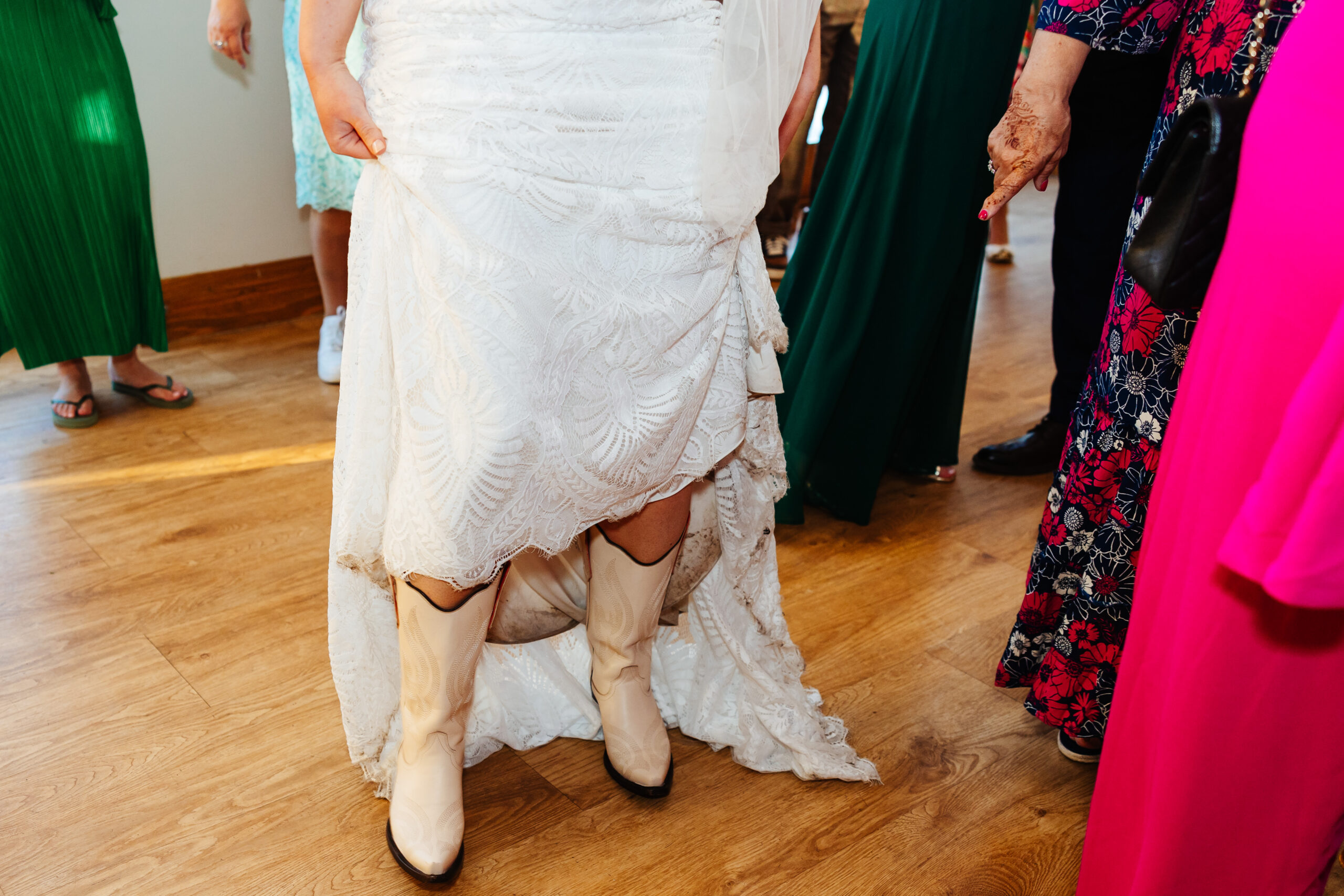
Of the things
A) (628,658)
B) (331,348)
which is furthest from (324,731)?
(331,348)

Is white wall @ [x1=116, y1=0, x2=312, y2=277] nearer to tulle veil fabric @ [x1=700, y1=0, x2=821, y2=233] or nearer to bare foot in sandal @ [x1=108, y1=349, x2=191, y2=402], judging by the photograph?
bare foot in sandal @ [x1=108, y1=349, x2=191, y2=402]

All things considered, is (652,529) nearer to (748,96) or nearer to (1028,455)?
(748,96)

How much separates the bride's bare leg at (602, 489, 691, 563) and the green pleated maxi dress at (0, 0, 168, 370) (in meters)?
1.60

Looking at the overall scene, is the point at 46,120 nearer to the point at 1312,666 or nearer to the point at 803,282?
the point at 803,282

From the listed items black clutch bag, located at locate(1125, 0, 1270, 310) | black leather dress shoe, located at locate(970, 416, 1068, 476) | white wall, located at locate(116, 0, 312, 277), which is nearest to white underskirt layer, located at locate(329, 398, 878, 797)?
black clutch bag, located at locate(1125, 0, 1270, 310)

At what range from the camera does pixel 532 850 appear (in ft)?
3.57

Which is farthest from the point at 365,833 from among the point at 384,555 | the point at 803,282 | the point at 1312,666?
the point at 803,282

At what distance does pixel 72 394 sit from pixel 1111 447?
206 cm

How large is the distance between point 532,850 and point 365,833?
19 cm

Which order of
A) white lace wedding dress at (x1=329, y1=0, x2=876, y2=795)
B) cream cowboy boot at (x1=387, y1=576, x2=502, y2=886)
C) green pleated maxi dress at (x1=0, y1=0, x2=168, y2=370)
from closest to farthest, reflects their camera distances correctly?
white lace wedding dress at (x1=329, y1=0, x2=876, y2=795) < cream cowboy boot at (x1=387, y1=576, x2=502, y2=886) < green pleated maxi dress at (x1=0, y1=0, x2=168, y2=370)

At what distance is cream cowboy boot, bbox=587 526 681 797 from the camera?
1.12m

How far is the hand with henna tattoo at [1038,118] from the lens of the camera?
1019 mm

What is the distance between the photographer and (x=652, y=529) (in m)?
1.09

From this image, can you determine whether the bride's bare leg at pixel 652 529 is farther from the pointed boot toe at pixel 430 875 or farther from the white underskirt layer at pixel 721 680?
the pointed boot toe at pixel 430 875
